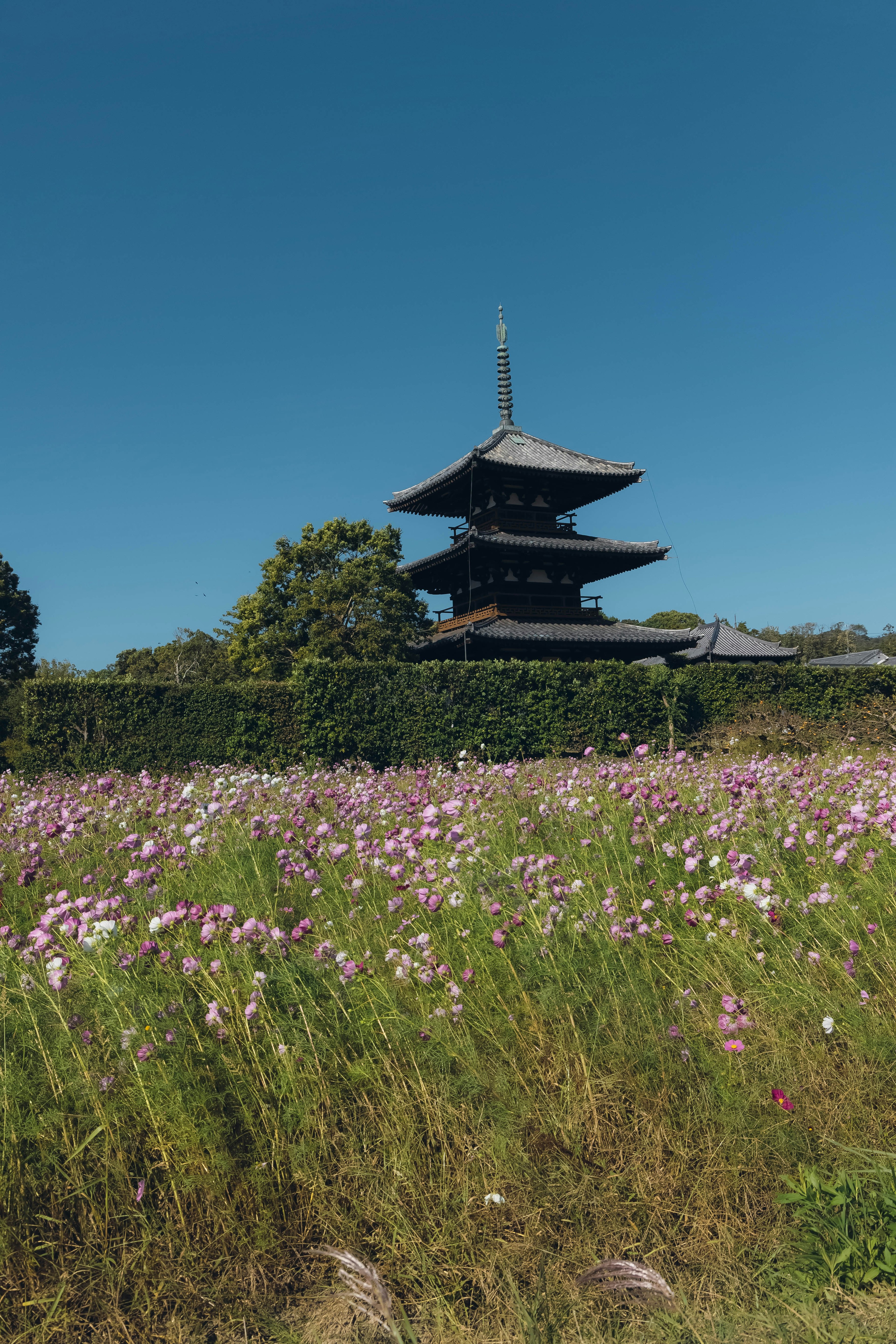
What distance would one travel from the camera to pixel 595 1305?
229 cm

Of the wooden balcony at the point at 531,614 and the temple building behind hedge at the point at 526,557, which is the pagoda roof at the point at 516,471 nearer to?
the temple building behind hedge at the point at 526,557

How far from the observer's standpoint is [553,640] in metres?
25.1

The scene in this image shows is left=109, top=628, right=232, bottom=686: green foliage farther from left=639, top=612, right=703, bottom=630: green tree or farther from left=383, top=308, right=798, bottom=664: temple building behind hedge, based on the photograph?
left=639, top=612, right=703, bottom=630: green tree

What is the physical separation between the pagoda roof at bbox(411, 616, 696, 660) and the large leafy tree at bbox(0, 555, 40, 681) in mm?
26363

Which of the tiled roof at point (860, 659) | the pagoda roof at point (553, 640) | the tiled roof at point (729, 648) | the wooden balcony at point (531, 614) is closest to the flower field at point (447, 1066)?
the pagoda roof at point (553, 640)

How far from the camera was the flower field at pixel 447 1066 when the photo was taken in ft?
8.21

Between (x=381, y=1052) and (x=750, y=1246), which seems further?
(x=381, y=1052)

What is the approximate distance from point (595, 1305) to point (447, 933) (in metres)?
1.78

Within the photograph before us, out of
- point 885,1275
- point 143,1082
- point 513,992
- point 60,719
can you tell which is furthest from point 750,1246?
point 60,719

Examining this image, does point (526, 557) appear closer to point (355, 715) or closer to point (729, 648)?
point (355, 715)

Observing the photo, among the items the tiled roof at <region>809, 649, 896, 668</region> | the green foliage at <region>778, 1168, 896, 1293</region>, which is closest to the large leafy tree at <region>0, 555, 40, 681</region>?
the green foliage at <region>778, 1168, 896, 1293</region>

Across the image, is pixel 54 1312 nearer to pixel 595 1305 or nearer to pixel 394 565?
pixel 595 1305

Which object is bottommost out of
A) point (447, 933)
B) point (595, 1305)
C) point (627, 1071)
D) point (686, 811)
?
point (595, 1305)

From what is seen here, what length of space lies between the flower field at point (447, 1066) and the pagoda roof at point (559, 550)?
2213 centimetres
